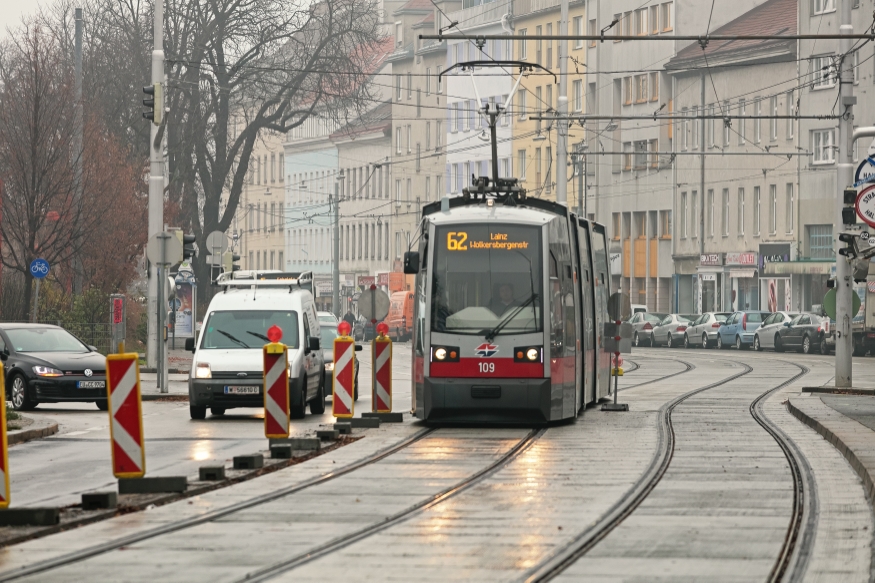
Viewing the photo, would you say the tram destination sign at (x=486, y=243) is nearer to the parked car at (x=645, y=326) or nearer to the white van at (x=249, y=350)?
the white van at (x=249, y=350)

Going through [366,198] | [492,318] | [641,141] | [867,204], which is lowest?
[492,318]

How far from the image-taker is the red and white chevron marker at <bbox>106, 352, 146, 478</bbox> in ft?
48.1

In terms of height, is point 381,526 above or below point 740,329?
below

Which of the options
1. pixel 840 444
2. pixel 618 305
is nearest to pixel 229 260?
pixel 618 305

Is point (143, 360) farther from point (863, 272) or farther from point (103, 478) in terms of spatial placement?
point (103, 478)

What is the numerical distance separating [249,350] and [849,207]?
408 inches

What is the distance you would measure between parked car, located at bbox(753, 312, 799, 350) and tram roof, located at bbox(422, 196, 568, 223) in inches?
1672

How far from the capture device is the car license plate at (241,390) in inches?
1071

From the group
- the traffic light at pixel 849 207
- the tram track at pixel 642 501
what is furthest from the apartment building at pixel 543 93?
the tram track at pixel 642 501

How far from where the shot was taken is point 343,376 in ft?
78.8

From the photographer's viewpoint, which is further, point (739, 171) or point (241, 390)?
point (739, 171)

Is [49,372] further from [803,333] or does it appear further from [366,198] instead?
[366,198]

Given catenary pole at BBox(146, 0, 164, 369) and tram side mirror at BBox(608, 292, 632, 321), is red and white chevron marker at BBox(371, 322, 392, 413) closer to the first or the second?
tram side mirror at BBox(608, 292, 632, 321)

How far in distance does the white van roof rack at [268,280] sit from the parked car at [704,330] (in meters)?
38.1
